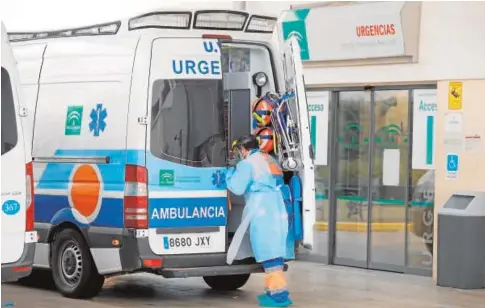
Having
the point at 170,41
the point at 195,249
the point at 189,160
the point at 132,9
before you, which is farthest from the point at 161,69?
the point at 132,9

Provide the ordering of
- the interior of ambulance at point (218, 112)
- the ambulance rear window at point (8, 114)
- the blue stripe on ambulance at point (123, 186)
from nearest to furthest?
the ambulance rear window at point (8, 114) → the blue stripe on ambulance at point (123, 186) → the interior of ambulance at point (218, 112)

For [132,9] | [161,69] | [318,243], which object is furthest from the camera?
[132,9]

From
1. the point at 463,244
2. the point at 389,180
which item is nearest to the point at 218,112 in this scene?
the point at 463,244

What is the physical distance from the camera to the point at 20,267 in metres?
8.50

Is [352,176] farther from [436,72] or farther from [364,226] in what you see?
[436,72]

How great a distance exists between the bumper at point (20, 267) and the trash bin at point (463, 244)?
203 inches

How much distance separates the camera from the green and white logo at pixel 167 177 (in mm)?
9969

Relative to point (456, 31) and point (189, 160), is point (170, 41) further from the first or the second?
point (456, 31)

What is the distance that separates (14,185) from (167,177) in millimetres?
1928

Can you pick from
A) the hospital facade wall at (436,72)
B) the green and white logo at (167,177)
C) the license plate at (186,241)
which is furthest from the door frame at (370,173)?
the green and white logo at (167,177)

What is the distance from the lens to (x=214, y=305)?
411 inches

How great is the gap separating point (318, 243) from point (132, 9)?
4.69 metres

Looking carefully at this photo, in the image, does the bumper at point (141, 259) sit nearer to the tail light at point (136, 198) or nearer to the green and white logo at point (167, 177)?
the tail light at point (136, 198)

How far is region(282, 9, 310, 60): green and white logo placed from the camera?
13898 millimetres
